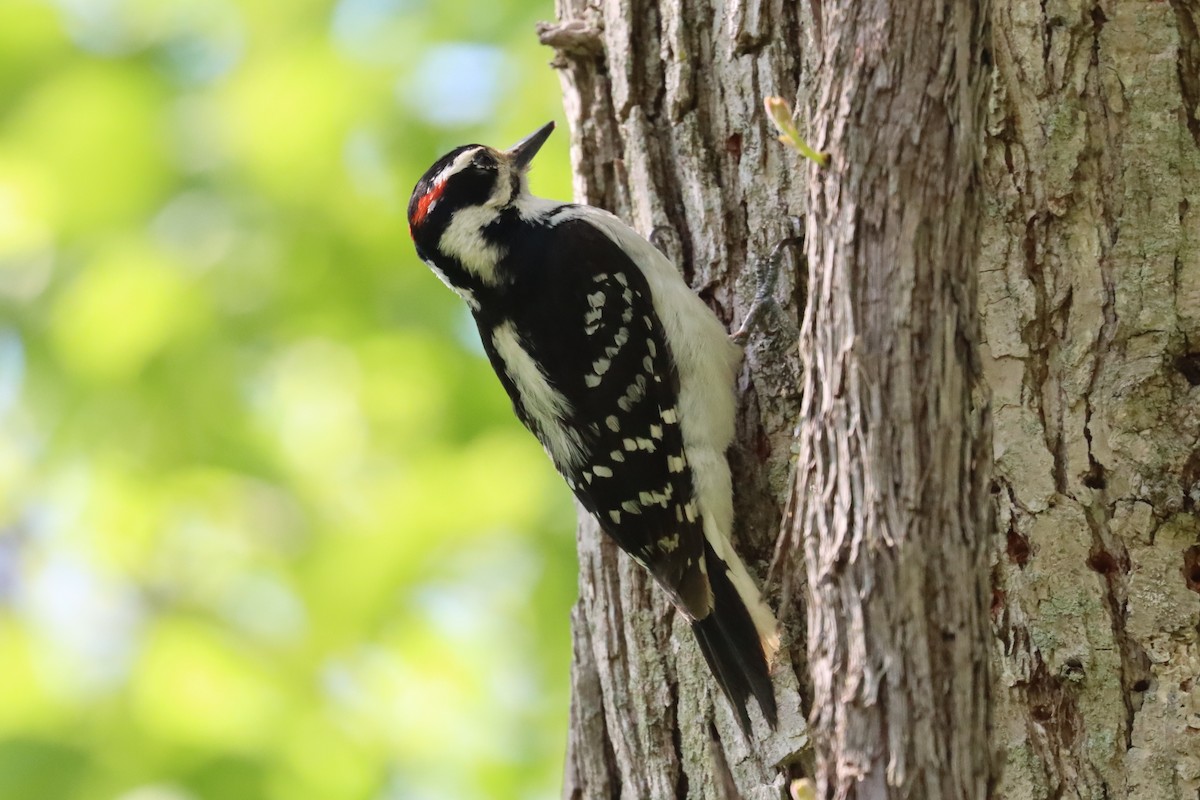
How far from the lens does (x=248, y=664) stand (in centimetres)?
476

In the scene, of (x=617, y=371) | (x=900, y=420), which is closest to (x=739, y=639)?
(x=617, y=371)

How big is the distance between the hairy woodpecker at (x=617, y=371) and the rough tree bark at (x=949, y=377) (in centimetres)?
10

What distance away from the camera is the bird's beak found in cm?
388

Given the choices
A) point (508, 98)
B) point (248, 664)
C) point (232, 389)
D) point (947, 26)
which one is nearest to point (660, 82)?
point (947, 26)

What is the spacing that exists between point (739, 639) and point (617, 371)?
2.88 feet

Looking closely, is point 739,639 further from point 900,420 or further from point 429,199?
point 429,199

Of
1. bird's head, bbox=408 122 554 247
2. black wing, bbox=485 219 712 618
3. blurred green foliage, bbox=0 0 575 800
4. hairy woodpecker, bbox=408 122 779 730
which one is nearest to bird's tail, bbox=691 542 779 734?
hairy woodpecker, bbox=408 122 779 730

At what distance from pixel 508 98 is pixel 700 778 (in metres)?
3.20

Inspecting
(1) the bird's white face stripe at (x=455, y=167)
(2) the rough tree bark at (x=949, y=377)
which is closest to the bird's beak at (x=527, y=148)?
(1) the bird's white face stripe at (x=455, y=167)

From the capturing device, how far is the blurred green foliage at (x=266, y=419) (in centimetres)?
473

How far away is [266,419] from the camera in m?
5.10

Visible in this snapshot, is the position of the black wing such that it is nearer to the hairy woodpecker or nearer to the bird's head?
the hairy woodpecker

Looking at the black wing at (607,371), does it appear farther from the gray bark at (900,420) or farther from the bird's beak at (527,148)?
the gray bark at (900,420)

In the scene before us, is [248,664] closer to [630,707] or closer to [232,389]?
[232,389]
